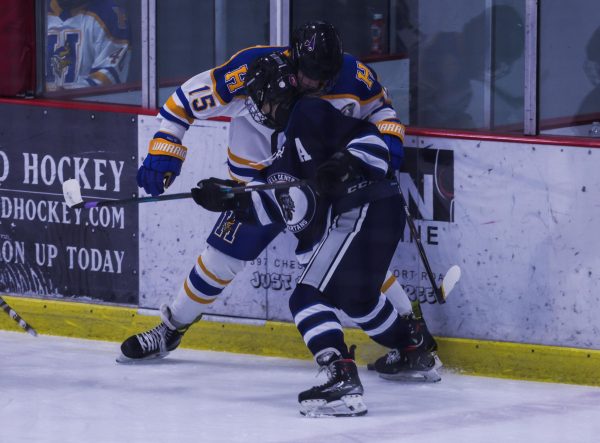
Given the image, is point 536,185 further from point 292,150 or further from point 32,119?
point 32,119

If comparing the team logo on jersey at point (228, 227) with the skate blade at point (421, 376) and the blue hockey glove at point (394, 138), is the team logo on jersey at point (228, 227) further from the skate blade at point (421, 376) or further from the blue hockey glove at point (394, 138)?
the skate blade at point (421, 376)

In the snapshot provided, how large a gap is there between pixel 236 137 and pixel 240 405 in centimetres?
95

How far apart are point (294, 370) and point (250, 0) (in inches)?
53.8

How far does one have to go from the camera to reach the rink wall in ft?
A: 17.6

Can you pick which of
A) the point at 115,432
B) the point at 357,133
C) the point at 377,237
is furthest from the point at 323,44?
the point at 115,432

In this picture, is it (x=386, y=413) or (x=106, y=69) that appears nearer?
(x=386, y=413)

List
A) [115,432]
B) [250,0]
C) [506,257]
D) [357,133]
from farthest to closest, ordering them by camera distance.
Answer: [250,0] < [506,257] < [357,133] < [115,432]

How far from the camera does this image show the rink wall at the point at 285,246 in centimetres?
536

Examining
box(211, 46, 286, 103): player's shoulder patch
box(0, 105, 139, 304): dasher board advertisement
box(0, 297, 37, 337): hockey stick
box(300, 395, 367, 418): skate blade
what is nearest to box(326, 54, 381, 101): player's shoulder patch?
box(211, 46, 286, 103): player's shoulder patch

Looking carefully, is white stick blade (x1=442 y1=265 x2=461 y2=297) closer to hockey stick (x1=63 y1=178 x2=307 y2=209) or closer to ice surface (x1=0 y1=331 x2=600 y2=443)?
ice surface (x1=0 y1=331 x2=600 y2=443)

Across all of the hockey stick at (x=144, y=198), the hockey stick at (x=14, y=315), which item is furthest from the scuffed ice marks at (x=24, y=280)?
the hockey stick at (x=144, y=198)

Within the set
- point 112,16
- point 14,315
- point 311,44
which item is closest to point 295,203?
point 311,44

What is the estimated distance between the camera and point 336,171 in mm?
4930

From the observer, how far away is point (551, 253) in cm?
537
